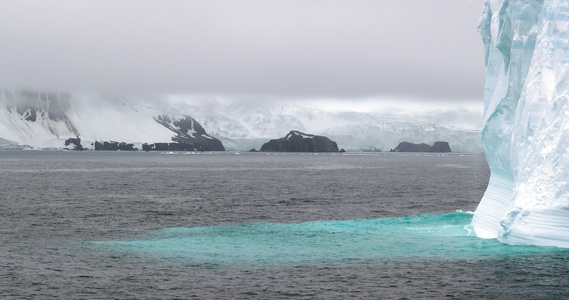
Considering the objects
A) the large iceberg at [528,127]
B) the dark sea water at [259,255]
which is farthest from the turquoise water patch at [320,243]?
the large iceberg at [528,127]

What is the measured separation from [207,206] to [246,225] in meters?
15.1

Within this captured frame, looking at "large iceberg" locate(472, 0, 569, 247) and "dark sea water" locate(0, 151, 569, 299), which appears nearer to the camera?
"dark sea water" locate(0, 151, 569, 299)

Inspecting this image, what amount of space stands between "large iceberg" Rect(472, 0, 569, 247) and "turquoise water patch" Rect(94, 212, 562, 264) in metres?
1.37

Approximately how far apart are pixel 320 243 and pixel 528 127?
41.3ft

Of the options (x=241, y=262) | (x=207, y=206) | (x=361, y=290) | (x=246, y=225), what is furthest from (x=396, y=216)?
(x=361, y=290)

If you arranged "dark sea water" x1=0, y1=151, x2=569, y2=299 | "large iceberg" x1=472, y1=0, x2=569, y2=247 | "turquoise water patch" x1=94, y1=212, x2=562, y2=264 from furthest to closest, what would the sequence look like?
"turquoise water patch" x1=94, y1=212, x2=562, y2=264 → "large iceberg" x1=472, y1=0, x2=569, y2=247 → "dark sea water" x1=0, y1=151, x2=569, y2=299

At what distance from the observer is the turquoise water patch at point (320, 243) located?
31.2 metres

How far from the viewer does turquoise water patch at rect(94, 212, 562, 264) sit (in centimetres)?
3122

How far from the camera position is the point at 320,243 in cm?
3538

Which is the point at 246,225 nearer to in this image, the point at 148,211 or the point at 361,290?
the point at 148,211

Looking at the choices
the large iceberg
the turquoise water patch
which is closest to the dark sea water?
the turquoise water patch

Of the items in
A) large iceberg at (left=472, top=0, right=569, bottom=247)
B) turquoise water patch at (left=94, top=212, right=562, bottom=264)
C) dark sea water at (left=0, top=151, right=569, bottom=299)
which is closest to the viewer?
dark sea water at (left=0, top=151, right=569, bottom=299)

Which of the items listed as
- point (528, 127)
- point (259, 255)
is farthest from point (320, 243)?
point (528, 127)

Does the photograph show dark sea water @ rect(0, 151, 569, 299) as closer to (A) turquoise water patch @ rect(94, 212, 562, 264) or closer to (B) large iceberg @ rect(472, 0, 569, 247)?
(A) turquoise water patch @ rect(94, 212, 562, 264)
